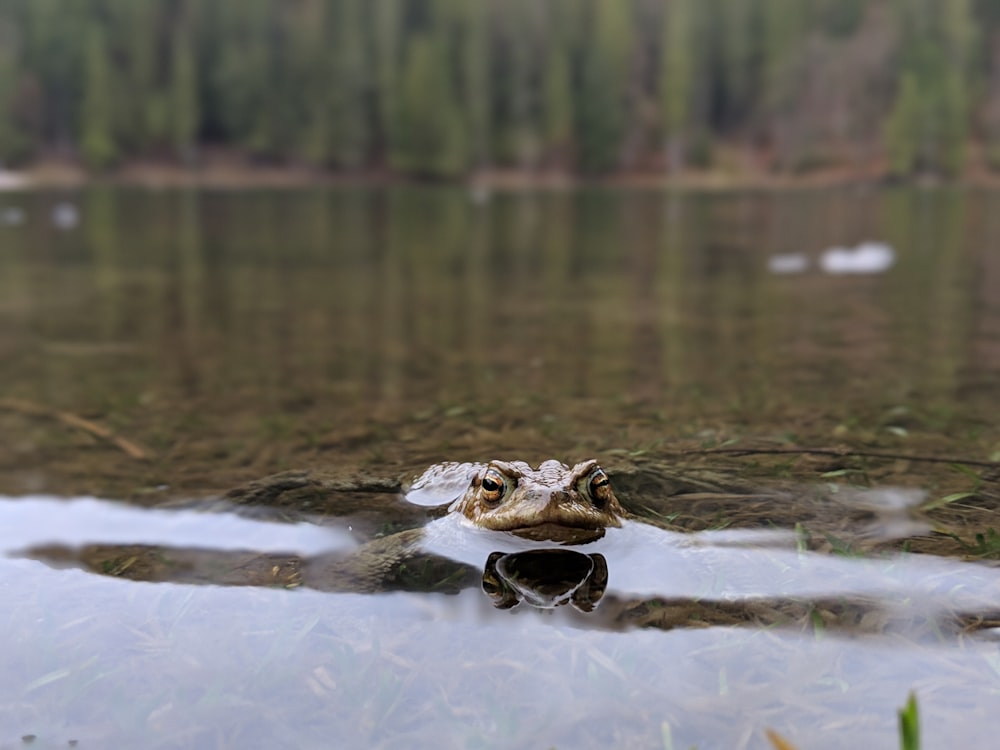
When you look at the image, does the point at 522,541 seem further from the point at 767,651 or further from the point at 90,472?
the point at 90,472

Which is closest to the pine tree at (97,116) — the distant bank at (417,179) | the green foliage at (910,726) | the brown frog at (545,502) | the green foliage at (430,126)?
the distant bank at (417,179)

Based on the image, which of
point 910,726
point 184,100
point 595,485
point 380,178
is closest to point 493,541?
point 595,485

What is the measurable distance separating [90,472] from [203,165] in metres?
23.8

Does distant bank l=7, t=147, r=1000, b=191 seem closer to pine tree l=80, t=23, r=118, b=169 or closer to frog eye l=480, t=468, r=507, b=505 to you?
pine tree l=80, t=23, r=118, b=169

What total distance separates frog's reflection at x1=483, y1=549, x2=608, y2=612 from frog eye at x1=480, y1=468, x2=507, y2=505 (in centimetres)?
12

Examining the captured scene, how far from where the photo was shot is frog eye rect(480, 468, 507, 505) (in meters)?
2.01

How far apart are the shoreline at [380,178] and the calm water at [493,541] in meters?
15.7

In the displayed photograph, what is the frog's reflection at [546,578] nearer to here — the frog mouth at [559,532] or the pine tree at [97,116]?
the frog mouth at [559,532]

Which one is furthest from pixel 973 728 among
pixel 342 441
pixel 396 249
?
pixel 396 249

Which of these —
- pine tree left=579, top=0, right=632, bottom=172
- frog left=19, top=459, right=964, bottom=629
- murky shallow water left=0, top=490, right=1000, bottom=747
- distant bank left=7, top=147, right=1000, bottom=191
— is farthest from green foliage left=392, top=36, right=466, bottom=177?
murky shallow water left=0, top=490, right=1000, bottom=747

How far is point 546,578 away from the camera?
1874mm

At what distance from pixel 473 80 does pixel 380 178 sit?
3627 millimetres

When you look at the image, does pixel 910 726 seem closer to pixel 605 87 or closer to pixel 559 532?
pixel 559 532

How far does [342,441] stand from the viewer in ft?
10.6
